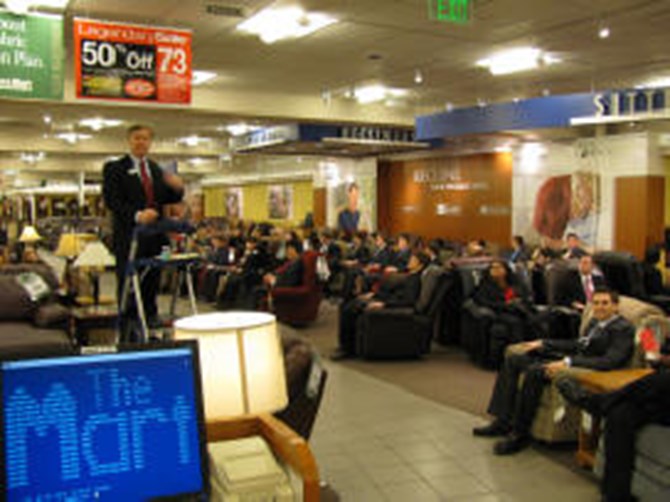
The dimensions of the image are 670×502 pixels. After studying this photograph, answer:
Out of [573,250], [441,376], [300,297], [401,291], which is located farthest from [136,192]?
[573,250]

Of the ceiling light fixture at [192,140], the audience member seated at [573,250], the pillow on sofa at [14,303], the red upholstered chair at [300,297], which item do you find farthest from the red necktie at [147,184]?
the ceiling light fixture at [192,140]

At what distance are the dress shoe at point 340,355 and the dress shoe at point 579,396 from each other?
3581mm

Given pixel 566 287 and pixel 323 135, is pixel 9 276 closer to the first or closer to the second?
pixel 566 287

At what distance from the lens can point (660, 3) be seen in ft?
20.1

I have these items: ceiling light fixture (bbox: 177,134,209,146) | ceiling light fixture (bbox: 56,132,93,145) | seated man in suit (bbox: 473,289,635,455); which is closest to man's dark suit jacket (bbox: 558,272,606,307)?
seated man in suit (bbox: 473,289,635,455)

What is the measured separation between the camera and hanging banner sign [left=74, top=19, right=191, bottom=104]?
19.8 feet

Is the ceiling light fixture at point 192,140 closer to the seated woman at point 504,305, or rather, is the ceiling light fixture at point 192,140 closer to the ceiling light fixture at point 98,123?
the ceiling light fixture at point 98,123

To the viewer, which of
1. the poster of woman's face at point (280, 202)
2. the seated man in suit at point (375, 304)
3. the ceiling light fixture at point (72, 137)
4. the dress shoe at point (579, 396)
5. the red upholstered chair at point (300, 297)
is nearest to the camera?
the dress shoe at point (579, 396)

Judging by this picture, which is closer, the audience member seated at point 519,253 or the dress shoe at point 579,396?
the dress shoe at point 579,396

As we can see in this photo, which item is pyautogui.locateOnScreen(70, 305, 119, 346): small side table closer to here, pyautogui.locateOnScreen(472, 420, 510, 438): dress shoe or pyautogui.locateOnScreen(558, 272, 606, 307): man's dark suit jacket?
pyautogui.locateOnScreen(472, 420, 510, 438): dress shoe

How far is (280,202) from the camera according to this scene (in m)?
23.3

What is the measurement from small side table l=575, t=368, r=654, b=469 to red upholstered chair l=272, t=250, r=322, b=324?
17.6 ft

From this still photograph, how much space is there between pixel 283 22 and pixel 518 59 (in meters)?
3.13

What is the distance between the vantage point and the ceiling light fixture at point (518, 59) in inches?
311
